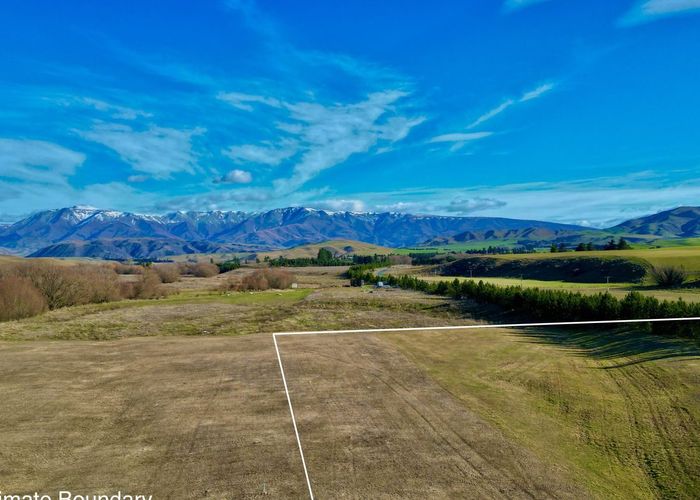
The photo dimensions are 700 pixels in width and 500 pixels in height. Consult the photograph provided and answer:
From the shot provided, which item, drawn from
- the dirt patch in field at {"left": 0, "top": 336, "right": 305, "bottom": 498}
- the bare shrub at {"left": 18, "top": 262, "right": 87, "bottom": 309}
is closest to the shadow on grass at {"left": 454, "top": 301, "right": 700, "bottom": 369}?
the dirt patch in field at {"left": 0, "top": 336, "right": 305, "bottom": 498}

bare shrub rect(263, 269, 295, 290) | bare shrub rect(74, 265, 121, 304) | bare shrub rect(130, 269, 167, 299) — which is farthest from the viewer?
bare shrub rect(263, 269, 295, 290)

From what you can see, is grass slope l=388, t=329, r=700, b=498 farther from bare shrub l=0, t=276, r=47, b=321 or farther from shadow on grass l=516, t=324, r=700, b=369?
bare shrub l=0, t=276, r=47, b=321

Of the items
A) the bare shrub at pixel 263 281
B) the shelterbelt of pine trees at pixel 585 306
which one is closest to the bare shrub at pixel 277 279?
the bare shrub at pixel 263 281

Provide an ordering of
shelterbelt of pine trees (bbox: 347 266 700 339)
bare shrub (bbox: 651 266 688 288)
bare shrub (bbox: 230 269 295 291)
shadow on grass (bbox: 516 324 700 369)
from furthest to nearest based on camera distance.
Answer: bare shrub (bbox: 230 269 295 291), bare shrub (bbox: 651 266 688 288), shelterbelt of pine trees (bbox: 347 266 700 339), shadow on grass (bbox: 516 324 700 369)

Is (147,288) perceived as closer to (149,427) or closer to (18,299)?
(18,299)

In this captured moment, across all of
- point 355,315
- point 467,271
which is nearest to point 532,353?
point 355,315

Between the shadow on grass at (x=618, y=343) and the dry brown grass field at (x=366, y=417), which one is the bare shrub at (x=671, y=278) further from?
the dry brown grass field at (x=366, y=417)
